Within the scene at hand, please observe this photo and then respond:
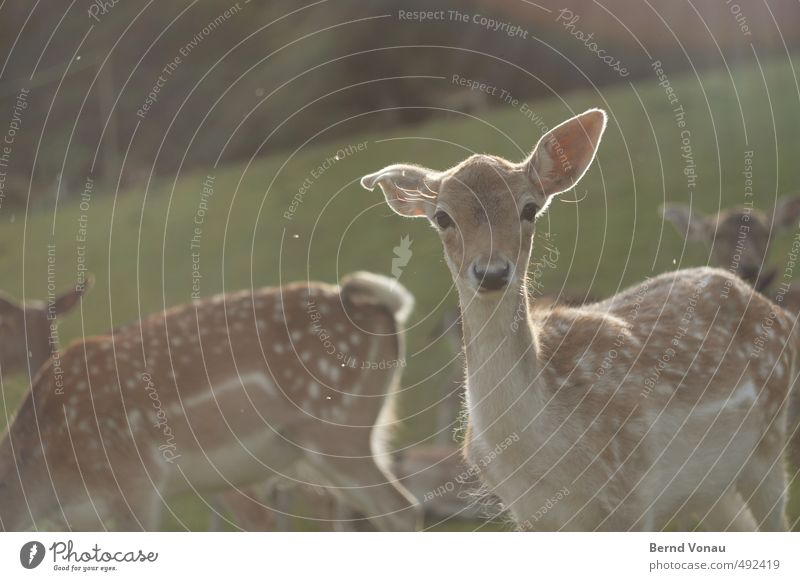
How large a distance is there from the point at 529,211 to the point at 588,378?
65 centimetres

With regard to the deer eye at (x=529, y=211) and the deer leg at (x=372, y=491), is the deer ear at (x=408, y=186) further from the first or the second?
the deer leg at (x=372, y=491)

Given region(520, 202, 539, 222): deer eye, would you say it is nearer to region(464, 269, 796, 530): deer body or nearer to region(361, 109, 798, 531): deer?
region(361, 109, 798, 531): deer

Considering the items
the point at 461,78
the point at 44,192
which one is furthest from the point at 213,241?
the point at 461,78

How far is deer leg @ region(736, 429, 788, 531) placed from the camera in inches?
171

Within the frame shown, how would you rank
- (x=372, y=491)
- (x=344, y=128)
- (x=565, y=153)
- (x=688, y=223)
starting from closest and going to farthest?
(x=565, y=153) → (x=372, y=491) → (x=688, y=223) → (x=344, y=128)

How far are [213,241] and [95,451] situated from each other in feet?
18.1

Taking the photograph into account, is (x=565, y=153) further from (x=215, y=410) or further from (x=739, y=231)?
(x=739, y=231)

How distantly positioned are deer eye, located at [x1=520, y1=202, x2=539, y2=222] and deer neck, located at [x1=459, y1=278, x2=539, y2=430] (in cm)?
25

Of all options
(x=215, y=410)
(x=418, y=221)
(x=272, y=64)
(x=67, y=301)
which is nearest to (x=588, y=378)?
(x=215, y=410)

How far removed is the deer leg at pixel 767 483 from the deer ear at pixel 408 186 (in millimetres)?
1641

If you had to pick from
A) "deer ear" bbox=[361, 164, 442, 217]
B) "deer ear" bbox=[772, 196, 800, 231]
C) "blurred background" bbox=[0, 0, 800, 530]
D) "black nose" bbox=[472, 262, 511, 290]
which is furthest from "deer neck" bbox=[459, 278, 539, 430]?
"blurred background" bbox=[0, 0, 800, 530]

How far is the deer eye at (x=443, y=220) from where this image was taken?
379 centimetres

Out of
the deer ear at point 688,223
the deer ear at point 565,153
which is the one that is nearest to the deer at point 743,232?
the deer ear at point 688,223
